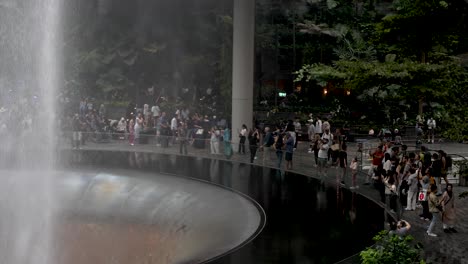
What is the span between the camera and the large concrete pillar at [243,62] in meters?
26.9

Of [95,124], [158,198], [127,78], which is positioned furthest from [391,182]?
[127,78]

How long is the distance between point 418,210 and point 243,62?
1276 cm

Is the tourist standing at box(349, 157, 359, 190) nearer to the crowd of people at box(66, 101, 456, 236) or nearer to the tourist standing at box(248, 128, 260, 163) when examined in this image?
the crowd of people at box(66, 101, 456, 236)

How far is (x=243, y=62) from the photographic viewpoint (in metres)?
27.4

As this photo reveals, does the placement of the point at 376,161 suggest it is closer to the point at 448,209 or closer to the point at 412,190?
the point at 412,190

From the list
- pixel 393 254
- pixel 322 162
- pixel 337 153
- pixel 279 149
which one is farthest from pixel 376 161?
pixel 393 254

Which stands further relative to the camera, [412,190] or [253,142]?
[253,142]

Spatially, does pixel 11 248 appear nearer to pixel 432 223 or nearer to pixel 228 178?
pixel 228 178

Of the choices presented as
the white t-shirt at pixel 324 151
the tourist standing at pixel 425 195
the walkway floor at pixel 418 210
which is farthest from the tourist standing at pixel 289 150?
the tourist standing at pixel 425 195

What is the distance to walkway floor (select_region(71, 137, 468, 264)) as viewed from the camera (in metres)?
13.1

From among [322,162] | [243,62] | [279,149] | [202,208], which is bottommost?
[202,208]

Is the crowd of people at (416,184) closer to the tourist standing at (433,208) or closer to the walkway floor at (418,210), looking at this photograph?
the tourist standing at (433,208)

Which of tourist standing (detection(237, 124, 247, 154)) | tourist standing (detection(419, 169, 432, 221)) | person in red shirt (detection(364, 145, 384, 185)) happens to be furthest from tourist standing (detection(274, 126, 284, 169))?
tourist standing (detection(419, 169, 432, 221))

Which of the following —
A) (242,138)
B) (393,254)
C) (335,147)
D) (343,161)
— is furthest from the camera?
(242,138)
